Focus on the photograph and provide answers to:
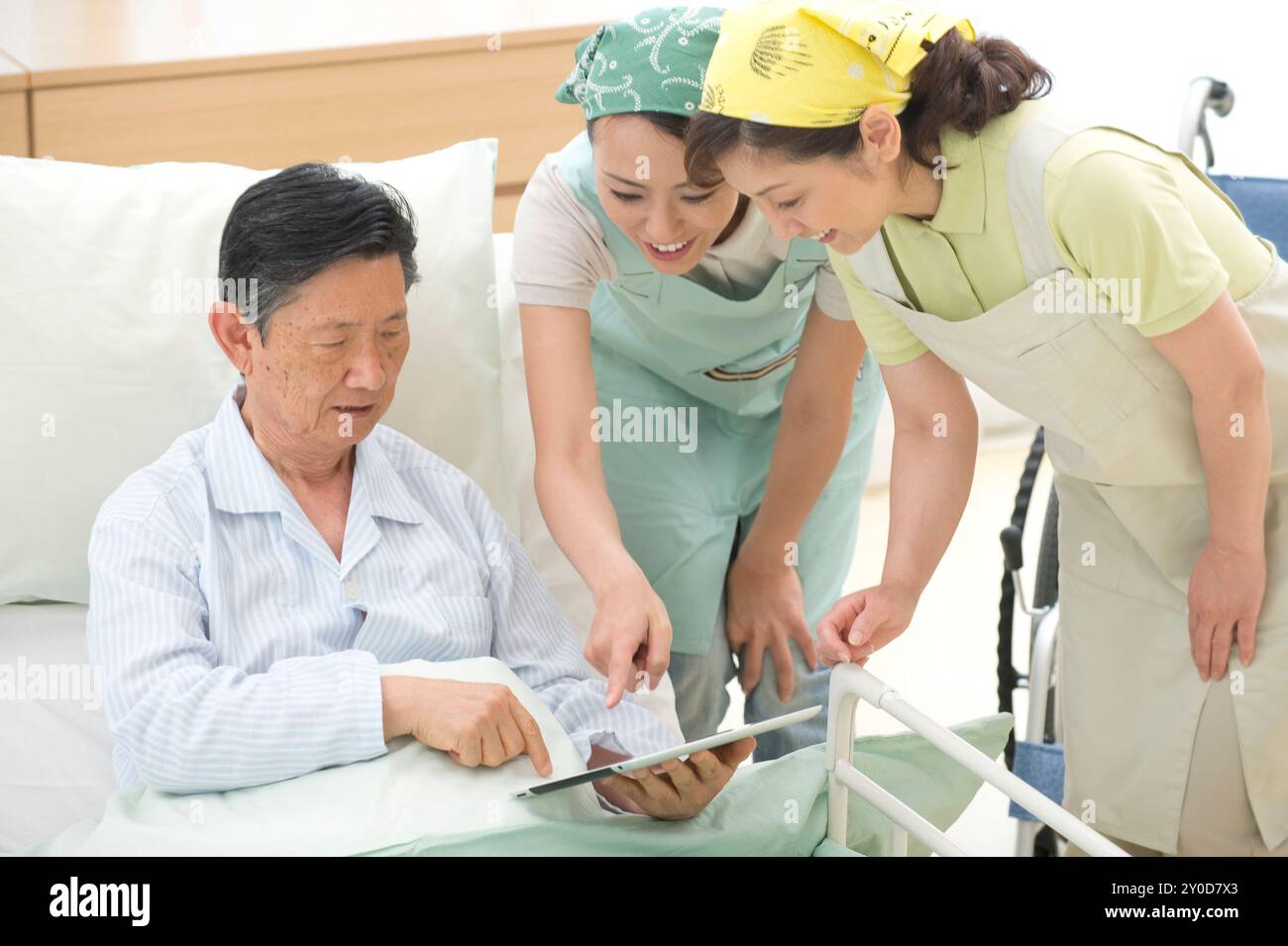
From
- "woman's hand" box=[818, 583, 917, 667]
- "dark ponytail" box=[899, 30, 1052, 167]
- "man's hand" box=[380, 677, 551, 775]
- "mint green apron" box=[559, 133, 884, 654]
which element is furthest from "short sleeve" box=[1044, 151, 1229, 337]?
"man's hand" box=[380, 677, 551, 775]

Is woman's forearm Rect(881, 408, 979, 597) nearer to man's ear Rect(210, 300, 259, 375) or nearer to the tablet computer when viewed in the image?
the tablet computer

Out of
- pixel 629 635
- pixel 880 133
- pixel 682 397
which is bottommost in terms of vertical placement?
pixel 629 635

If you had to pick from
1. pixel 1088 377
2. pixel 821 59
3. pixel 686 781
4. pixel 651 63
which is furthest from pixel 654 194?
pixel 686 781

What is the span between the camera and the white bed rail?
101 centimetres

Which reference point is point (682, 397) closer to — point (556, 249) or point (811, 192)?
point (556, 249)

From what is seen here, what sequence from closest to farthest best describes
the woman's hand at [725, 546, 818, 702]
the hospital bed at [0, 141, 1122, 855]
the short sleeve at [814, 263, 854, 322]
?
the hospital bed at [0, 141, 1122, 855]
the short sleeve at [814, 263, 854, 322]
the woman's hand at [725, 546, 818, 702]

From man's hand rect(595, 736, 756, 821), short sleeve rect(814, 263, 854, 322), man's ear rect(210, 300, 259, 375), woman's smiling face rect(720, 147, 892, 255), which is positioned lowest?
man's hand rect(595, 736, 756, 821)

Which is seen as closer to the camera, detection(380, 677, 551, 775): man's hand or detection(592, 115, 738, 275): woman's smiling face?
detection(380, 677, 551, 775): man's hand

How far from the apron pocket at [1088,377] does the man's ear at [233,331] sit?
79cm

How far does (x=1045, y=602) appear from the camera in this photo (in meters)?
2.08

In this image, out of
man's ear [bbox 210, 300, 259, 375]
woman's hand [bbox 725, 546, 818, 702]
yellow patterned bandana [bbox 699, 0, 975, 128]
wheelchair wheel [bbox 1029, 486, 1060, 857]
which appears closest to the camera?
yellow patterned bandana [bbox 699, 0, 975, 128]

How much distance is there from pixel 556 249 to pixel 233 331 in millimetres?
375

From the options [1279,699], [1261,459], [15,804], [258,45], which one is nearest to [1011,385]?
[1261,459]

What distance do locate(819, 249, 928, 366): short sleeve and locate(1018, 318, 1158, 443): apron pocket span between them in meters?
0.16
